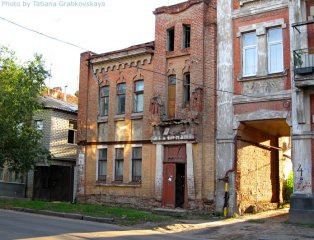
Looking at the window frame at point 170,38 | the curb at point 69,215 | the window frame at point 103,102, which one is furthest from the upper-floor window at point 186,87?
the curb at point 69,215

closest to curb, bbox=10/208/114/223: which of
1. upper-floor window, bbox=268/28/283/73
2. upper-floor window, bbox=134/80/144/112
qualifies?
upper-floor window, bbox=134/80/144/112

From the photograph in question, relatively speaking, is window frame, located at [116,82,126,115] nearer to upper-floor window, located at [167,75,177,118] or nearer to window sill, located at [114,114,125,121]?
window sill, located at [114,114,125,121]

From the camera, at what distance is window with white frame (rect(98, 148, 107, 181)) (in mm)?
25219

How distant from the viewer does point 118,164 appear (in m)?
24.6

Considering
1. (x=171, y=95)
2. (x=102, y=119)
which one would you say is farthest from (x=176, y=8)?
(x=102, y=119)

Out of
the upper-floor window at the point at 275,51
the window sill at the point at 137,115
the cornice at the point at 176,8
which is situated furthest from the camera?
the window sill at the point at 137,115

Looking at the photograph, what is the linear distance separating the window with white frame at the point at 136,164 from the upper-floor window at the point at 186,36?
598 cm

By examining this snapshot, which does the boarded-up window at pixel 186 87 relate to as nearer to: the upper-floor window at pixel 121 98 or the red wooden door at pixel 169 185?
the red wooden door at pixel 169 185

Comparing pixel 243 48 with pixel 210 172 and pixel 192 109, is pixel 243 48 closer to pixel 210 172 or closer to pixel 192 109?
pixel 192 109

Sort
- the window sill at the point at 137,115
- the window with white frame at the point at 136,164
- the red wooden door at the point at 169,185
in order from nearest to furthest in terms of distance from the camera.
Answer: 1. the red wooden door at the point at 169,185
2. the window with white frame at the point at 136,164
3. the window sill at the point at 137,115

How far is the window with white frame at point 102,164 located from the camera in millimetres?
25219

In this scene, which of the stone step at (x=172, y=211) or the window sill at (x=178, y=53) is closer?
the stone step at (x=172, y=211)

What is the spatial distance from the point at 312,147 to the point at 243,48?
5.65 m

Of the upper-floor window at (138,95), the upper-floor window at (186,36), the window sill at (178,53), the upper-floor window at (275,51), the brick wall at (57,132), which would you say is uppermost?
the upper-floor window at (186,36)
